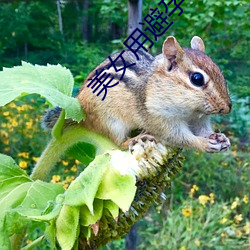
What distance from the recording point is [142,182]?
56cm

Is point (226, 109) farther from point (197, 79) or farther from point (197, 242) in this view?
point (197, 242)

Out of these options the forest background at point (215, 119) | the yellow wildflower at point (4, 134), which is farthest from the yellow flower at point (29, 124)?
the yellow wildflower at point (4, 134)

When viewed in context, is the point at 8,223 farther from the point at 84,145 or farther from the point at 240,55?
the point at 240,55

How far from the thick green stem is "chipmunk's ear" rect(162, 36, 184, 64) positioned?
0.53ft

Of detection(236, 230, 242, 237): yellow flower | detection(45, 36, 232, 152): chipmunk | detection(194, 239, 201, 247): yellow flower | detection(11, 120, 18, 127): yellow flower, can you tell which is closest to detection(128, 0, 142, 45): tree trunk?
detection(45, 36, 232, 152): chipmunk

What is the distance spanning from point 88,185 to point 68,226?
49mm

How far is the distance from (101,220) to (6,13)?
11.1 ft

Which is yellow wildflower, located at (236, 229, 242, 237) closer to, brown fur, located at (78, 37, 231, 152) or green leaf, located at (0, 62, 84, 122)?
brown fur, located at (78, 37, 231, 152)

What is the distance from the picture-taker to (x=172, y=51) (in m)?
0.74

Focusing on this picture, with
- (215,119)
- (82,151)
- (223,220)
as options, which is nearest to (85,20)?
(215,119)

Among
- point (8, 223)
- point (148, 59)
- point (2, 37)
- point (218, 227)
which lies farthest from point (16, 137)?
point (8, 223)

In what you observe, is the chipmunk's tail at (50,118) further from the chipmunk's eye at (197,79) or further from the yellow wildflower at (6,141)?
the yellow wildflower at (6,141)

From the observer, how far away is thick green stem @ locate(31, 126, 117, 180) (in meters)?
0.66

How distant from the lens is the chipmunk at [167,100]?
0.69 metres
